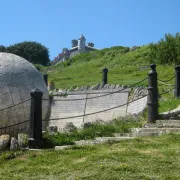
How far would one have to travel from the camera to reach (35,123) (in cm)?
940

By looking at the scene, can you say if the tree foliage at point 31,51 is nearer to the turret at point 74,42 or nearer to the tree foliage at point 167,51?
the turret at point 74,42

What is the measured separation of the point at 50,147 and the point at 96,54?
36.9 m

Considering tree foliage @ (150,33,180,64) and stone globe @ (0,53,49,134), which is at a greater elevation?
tree foliage @ (150,33,180,64)

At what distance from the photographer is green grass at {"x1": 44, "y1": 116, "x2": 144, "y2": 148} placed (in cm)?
944

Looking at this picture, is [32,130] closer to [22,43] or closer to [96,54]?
[96,54]

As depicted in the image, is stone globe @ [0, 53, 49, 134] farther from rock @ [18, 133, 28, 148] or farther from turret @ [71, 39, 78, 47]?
turret @ [71, 39, 78, 47]

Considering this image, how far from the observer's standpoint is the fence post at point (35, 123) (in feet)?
30.0

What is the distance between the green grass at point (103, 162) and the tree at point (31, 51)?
6871 centimetres

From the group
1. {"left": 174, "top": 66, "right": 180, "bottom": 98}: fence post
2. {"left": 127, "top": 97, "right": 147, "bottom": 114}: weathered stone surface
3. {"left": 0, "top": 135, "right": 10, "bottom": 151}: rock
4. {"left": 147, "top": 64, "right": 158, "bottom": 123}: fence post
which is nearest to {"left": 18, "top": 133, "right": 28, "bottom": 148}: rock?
{"left": 0, "top": 135, "right": 10, "bottom": 151}: rock

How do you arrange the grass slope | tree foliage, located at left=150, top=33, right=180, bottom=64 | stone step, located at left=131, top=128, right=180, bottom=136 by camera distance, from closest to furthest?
1. stone step, located at left=131, top=128, right=180, bottom=136
2. the grass slope
3. tree foliage, located at left=150, top=33, right=180, bottom=64

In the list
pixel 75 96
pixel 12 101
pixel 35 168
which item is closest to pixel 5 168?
pixel 35 168

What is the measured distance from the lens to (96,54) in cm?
4581

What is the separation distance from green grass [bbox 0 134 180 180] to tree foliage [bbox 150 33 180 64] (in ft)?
70.4

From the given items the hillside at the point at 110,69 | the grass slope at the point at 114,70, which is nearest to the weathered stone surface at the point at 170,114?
the grass slope at the point at 114,70
